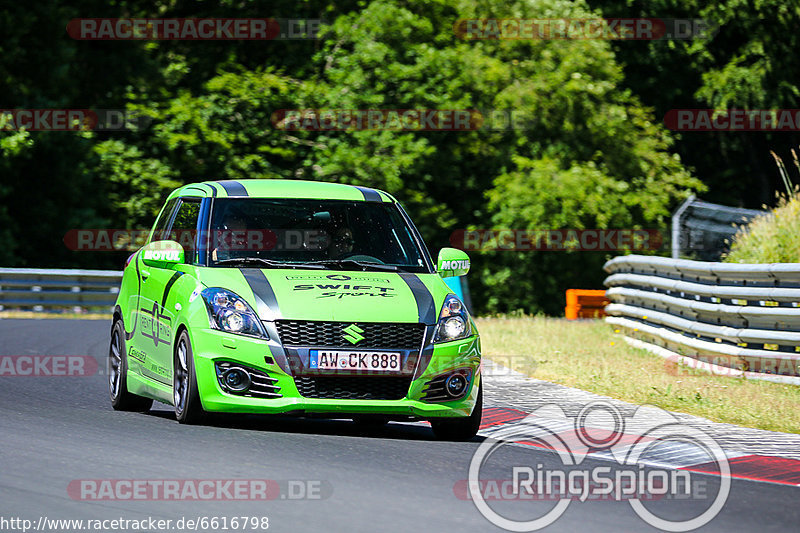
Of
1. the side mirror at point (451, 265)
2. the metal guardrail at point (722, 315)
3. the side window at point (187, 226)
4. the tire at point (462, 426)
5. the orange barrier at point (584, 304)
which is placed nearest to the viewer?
the tire at point (462, 426)

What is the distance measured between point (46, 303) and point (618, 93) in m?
17.4

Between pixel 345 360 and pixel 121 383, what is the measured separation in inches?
105

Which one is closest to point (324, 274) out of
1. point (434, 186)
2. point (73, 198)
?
point (73, 198)

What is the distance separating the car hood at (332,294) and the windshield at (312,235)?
0.95ft

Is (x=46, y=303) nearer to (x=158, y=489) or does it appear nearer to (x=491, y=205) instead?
(x=491, y=205)

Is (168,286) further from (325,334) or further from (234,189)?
(325,334)

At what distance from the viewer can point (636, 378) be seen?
1376 centimetres

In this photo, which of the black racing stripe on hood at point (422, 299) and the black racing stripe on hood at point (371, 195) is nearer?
the black racing stripe on hood at point (422, 299)

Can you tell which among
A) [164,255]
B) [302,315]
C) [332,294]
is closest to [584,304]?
[164,255]

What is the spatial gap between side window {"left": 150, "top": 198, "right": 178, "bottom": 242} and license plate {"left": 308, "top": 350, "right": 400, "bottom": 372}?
269 centimetres

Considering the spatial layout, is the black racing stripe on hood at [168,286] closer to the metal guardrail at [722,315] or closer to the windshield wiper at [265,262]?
the windshield wiper at [265,262]

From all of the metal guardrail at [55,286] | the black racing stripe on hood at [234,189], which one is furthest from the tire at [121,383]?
the metal guardrail at [55,286]

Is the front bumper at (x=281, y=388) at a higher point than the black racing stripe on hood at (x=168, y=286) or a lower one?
lower

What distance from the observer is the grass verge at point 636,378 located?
37.7ft
